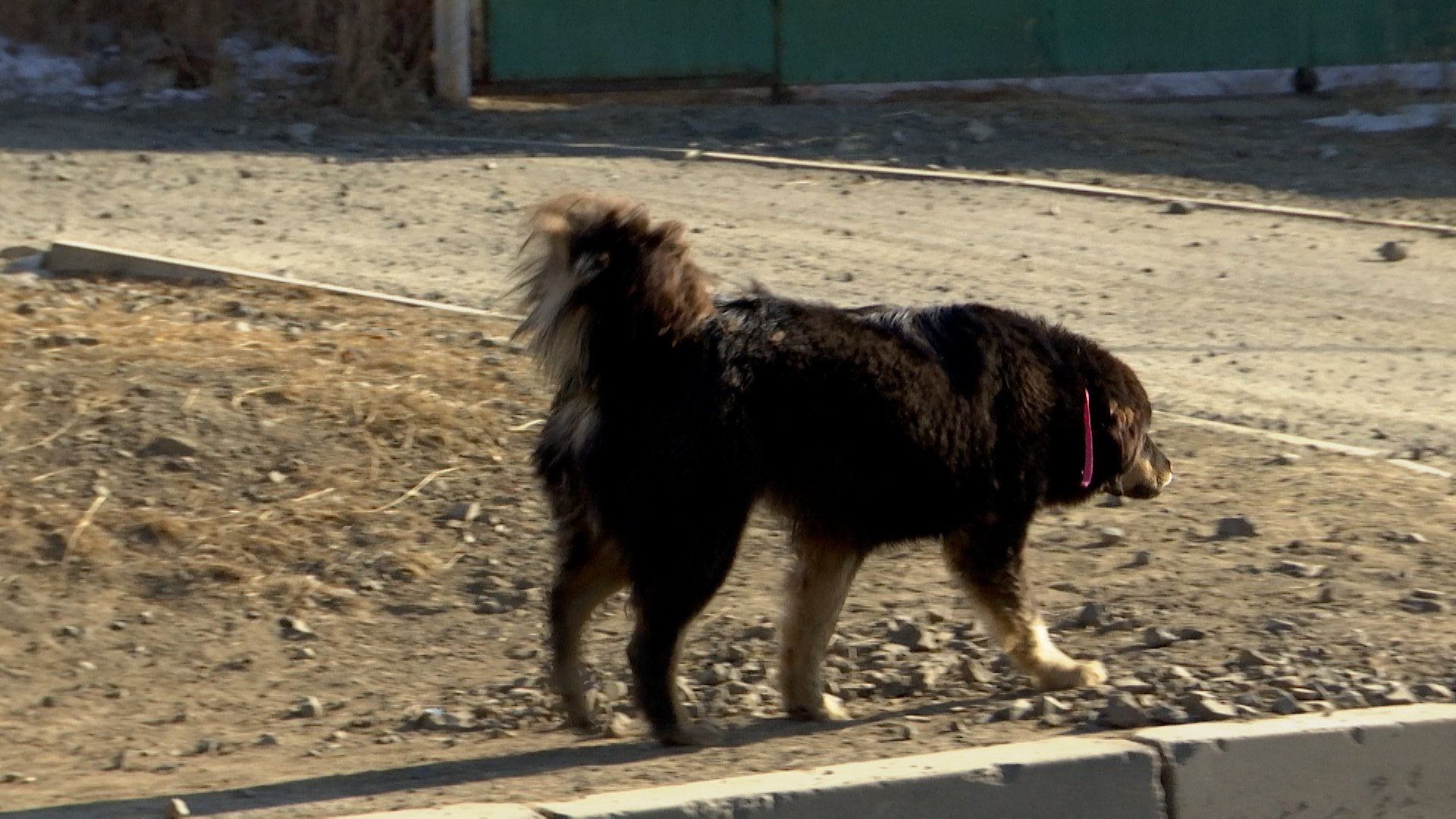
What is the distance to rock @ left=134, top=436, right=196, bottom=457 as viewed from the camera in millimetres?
7109

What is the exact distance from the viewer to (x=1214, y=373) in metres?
8.67

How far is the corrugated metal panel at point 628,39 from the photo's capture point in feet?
50.2

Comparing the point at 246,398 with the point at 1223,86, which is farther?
the point at 1223,86

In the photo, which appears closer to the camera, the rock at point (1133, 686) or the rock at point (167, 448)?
the rock at point (1133, 686)

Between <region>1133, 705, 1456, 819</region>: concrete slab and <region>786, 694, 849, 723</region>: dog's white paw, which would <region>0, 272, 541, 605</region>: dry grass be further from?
<region>1133, 705, 1456, 819</region>: concrete slab

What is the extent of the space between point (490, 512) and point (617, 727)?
1.88 m

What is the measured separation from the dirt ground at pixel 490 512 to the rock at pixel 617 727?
73 mm

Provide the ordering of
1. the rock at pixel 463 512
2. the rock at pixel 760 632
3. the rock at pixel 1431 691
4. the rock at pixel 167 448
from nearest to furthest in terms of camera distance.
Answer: the rock at pixel 1431 691 → the rock at pixel 760 632 → the rock at pixel 463 512 → the rock at pixel 167 448

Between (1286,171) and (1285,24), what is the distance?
353 centimetres

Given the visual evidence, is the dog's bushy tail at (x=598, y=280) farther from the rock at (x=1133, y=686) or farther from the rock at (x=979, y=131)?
the rock at (x=979, y=131)

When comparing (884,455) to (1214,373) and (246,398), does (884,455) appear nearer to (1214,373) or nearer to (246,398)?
(246,398)

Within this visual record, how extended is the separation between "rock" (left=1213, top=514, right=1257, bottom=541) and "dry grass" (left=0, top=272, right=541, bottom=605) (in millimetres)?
2570

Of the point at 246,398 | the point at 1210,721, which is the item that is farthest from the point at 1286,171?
the point at 1210,721

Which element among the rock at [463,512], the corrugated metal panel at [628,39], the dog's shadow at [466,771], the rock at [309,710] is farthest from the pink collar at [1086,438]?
the corrugated metal panel at [628,39]
